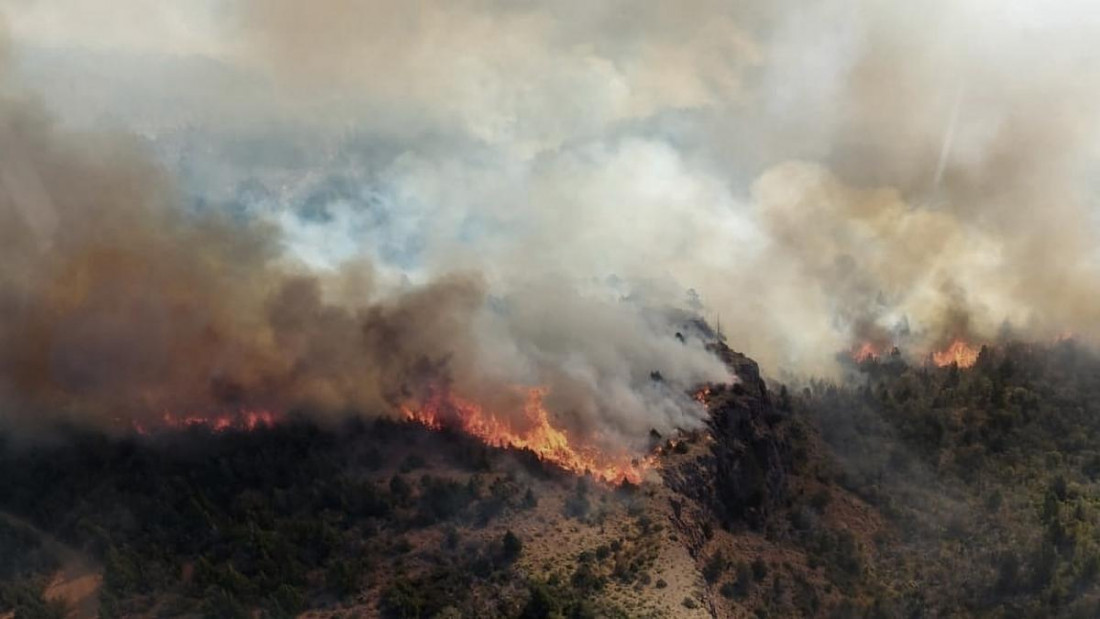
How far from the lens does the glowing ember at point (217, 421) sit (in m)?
108

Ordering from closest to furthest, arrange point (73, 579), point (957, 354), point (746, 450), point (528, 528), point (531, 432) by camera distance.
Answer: point (73, 579) → point (528, 528) → point (531, 432) → point (746, 450) → point (957, 354)

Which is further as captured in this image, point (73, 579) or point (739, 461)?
point (739, 461)

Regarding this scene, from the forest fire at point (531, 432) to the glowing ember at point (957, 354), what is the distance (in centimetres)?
9999

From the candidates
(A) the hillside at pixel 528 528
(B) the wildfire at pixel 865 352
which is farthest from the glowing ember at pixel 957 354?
(A) the hillside at pixel 528 528

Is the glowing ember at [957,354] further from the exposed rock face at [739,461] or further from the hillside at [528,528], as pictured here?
the exposed rock face at [739,461]

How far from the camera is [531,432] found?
10956 cm

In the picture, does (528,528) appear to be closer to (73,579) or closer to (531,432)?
(531,432)

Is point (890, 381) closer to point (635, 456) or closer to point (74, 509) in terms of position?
point (635, 456)

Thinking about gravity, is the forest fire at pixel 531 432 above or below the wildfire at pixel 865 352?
below

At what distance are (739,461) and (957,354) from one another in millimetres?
96038

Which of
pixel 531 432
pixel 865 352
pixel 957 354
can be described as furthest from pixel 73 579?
pixel 957 354

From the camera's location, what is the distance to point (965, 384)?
157375mm

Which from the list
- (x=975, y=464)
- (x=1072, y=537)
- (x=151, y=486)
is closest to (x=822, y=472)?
(x=975, y=464)

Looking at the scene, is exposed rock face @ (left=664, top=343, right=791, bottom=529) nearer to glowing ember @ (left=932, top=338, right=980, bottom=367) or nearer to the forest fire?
the forest fire
